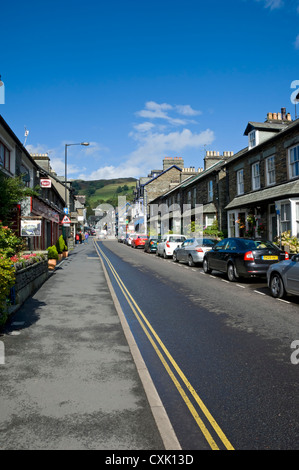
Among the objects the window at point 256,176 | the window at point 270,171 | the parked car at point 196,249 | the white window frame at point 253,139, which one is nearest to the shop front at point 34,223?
the parked car at point 196,249

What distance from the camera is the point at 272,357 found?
5336 mm

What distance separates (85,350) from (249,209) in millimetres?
19256

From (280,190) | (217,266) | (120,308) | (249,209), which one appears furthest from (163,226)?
(120,308)

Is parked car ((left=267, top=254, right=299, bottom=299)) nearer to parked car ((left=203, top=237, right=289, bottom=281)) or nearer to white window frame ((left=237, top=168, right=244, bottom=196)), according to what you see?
parked car ((left=203, top=237, right=289, bottom=281))

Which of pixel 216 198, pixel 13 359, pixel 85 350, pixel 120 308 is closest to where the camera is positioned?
pixel 13 359

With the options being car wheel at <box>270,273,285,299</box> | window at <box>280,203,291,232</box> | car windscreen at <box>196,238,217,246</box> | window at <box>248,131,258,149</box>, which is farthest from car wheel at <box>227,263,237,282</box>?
window at <box>248,131,258,149</box>

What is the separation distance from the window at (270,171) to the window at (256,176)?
1.23 m

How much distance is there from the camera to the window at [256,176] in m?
22.8

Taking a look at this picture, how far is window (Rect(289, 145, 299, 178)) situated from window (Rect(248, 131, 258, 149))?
4.14m

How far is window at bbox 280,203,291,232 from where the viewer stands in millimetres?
18156

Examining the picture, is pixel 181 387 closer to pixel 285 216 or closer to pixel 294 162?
pixel 285 216

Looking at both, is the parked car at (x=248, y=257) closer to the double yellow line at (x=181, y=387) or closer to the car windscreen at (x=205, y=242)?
the car windscreen at (x=205, y=242)
